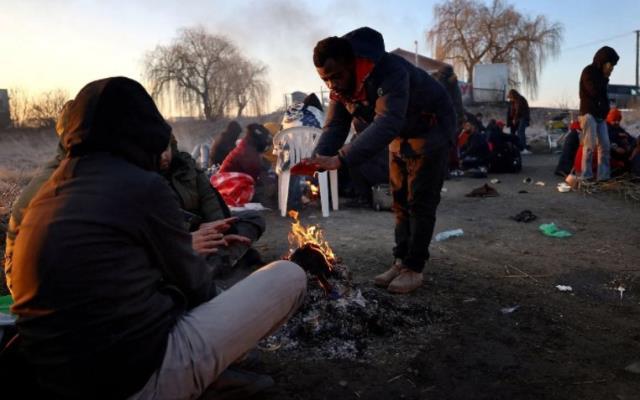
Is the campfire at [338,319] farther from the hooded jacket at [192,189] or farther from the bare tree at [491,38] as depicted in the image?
the bare tree at [491,38]

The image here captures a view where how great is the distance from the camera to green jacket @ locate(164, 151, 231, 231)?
144 inches

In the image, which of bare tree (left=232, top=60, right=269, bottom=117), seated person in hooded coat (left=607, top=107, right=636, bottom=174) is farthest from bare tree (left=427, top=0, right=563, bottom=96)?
seated person in hooded coat (left=607, top=107, right=636, bottom=174)

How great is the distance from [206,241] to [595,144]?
24.5 feet

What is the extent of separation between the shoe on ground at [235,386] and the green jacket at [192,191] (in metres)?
1.53

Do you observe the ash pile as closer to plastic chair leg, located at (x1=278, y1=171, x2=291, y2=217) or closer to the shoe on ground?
the shoe on ground

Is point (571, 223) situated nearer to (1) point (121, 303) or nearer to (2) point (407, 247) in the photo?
(2) point (407, 247)

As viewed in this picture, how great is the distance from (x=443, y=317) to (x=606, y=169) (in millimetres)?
6315

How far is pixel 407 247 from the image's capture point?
390 centimetres

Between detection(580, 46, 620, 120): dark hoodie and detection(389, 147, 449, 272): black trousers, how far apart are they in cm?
519

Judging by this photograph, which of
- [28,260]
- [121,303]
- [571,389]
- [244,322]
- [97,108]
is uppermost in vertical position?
[97,108]

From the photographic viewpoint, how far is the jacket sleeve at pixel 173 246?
63.1 inches

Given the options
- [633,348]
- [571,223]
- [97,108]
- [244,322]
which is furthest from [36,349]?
[571,223]

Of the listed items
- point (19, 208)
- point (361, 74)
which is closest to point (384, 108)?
point (361, 74)

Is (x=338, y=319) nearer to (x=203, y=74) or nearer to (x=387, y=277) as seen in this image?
(x=387, y=277)
